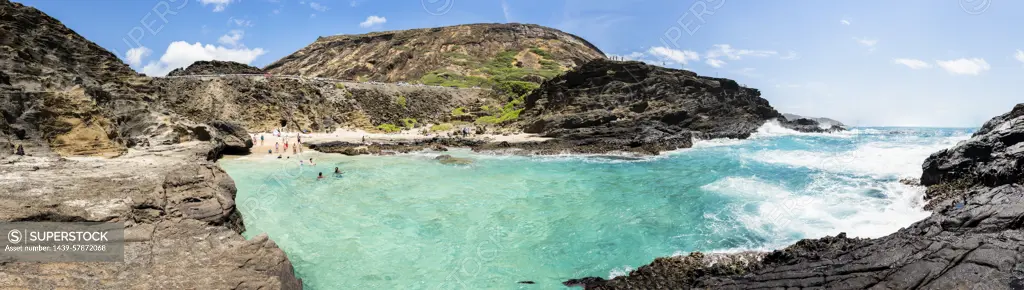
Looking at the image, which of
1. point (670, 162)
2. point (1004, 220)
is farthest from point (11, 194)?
point (670, 162)

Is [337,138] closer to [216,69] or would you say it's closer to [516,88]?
[216,69]

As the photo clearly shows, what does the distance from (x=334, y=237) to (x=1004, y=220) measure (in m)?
16.2

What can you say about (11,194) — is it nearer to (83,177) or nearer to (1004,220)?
(83,177)

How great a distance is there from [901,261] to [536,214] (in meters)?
10.8

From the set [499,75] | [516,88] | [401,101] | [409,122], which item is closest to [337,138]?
[409,122]

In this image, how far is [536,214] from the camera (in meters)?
16.9

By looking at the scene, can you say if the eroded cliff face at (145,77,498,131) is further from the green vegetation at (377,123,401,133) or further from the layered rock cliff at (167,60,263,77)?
the layered rock cliff at (167,60,263,77)

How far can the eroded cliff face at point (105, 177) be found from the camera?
724 cm

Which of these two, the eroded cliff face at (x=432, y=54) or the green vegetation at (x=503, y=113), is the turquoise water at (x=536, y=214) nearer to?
the green vegetation at (x=503, y=113)

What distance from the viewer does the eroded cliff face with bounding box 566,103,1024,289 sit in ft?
24.1

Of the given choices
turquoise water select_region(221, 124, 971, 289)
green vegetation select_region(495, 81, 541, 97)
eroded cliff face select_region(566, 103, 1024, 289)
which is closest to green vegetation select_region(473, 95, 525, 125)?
green vegetation select_region(495, 81, 541, 97)

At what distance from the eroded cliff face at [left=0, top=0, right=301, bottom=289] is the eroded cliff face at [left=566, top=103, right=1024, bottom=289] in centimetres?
762

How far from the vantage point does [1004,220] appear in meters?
9.17

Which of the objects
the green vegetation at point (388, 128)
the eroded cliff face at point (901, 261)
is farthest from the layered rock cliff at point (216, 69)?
the eroded cliff face at point (901, 261)
